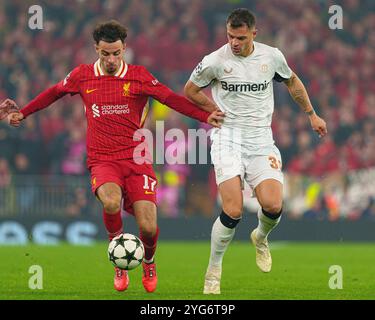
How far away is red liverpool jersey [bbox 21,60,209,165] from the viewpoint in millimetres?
10047

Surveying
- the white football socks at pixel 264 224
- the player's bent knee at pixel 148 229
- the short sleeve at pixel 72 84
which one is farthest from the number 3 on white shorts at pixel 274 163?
the short sleeve at pixel 72 84

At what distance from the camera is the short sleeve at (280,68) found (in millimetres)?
10242

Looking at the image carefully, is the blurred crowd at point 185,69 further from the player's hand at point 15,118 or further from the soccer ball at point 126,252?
the soccer ball at point 126,252

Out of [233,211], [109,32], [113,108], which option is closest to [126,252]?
[233,211]

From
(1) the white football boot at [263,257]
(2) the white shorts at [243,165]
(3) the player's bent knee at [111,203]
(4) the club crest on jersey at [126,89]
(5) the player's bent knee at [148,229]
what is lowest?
(1) the white football boot at [263,257]

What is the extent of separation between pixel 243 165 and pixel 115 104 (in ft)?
4.22

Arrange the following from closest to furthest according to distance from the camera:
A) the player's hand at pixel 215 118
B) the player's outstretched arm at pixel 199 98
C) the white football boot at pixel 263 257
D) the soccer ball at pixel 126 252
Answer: the soccer ball at pixel 126 252
the player's hand at pixel 215 118
the player's outstretched arm at pixel 199 98
the white football boot at pixel 263 257

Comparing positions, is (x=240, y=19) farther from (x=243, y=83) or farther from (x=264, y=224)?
(x=264, y=224)

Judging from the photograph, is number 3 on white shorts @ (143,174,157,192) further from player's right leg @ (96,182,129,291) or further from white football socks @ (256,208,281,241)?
white football socks @ (256,208,281,241)

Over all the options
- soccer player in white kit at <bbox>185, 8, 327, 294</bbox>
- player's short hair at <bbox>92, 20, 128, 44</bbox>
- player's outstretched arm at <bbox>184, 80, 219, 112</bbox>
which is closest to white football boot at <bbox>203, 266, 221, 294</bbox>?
soccer player in white kit at <bbox>185, 8, 327, 294</bbox>

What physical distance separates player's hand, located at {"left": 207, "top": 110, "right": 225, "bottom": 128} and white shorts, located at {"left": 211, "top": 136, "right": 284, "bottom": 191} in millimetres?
261

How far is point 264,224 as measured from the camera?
412 inches

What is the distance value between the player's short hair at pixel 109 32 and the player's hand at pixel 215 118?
Answer: 3.41ft

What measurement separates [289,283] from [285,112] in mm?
10184
